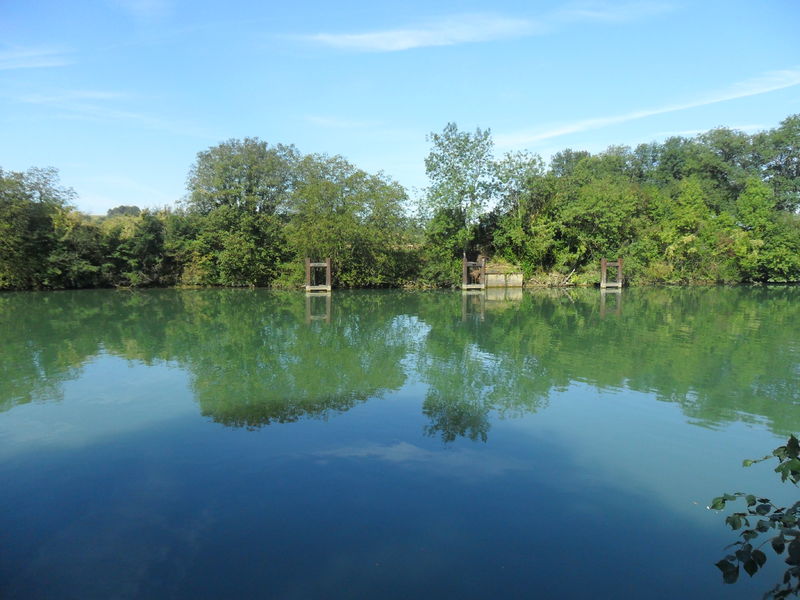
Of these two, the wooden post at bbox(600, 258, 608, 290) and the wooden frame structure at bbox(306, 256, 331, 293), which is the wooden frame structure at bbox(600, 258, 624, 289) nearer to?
the wooden post at bbox(600, 258, 608, 290)

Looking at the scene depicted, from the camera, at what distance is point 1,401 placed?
7402mm

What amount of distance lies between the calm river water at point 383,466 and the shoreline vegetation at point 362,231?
19.3 metres

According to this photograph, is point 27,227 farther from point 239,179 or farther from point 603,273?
point 603,273

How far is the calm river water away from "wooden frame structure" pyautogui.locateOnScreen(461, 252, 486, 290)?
1837 cm

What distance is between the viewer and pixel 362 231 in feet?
96.1

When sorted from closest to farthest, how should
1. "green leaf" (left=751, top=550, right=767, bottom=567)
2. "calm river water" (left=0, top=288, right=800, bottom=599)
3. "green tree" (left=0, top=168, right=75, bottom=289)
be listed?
"green leaf" (left=751, top=550, right=767, bottom=567) → "calm river water" (left=0, top=288, right=800, bottom=599) → "green tree" (left=0, top=168, right=75, bottom=289)

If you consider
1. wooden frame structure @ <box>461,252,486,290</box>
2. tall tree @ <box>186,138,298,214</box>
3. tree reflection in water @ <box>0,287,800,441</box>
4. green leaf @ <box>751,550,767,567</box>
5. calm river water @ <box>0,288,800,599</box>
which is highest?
tall tree @ <box>186,138,298,214</box>

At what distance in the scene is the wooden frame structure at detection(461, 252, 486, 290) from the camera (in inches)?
1180

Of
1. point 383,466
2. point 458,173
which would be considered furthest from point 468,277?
point 383,466

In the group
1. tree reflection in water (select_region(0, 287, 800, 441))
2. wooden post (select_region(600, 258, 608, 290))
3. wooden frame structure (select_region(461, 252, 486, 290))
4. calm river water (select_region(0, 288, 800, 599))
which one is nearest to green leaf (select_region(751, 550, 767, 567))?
calm river water (select_region(0, 288, 800, 599))

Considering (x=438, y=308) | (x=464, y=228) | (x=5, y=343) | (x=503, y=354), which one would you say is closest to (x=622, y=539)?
(x=503, y=354)

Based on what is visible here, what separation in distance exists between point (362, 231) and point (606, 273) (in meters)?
15.2

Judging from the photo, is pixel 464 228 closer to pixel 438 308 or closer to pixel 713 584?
pixel 438 308

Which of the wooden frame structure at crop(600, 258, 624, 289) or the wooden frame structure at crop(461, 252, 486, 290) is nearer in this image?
the wooden frame structure at crop(461, 252, 486, 290)
